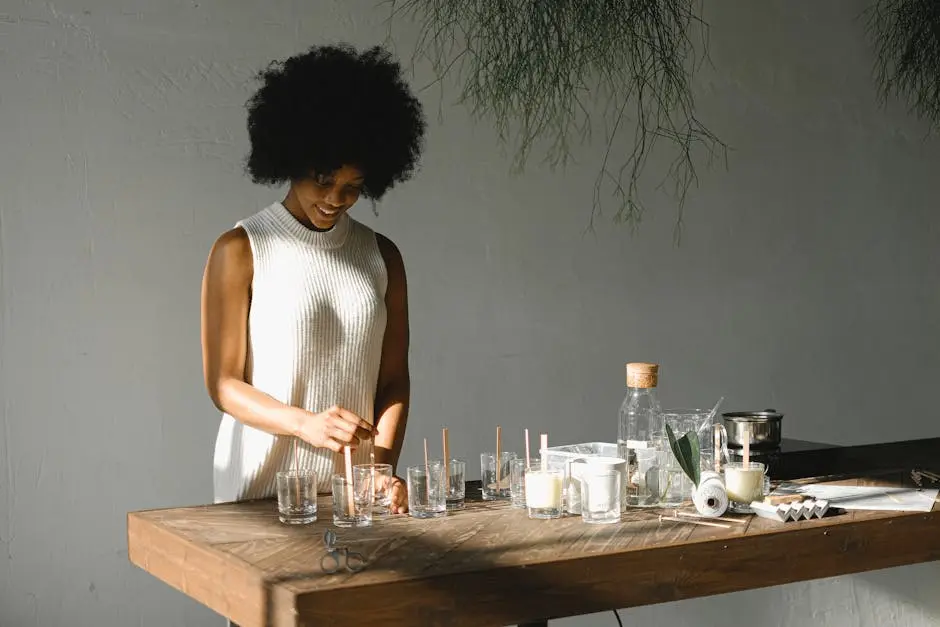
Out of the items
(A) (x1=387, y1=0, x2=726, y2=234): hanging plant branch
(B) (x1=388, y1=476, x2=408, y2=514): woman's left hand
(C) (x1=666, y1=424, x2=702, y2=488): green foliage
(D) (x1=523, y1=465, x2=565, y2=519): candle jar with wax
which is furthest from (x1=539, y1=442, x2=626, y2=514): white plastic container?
(A) (x1=387, y1=0, x2=726, y2=234): hanging plant branch

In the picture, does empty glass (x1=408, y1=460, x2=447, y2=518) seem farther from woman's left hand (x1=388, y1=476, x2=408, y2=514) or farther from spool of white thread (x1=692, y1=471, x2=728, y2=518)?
spool of white thread (x1=692, y1=471, x2=728, y2=518)

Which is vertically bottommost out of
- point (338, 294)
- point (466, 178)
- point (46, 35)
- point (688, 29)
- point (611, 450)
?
point (611, 450)

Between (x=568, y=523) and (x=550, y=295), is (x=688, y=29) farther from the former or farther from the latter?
(x=568, y=523)

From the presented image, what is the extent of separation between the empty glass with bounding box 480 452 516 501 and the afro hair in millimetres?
661

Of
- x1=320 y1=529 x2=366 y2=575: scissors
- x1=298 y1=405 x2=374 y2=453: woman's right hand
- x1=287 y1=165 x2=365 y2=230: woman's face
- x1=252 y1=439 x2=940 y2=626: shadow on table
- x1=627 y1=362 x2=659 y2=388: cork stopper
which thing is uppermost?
x1=287 y1=165 x2=365 y2=230: woman's face

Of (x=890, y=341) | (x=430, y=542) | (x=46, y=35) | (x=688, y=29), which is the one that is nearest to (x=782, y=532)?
(x=430, y=542)

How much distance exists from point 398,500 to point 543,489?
0.27 m

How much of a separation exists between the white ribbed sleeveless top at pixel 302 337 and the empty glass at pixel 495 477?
309mm

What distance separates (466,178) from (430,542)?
2.45m

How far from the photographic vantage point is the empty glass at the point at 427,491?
6.72 feet

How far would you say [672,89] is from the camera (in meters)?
4.52

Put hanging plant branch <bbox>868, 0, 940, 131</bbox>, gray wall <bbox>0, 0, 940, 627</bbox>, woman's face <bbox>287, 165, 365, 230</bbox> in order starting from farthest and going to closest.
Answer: hanging plant branch <bbox>868, 0, 940, 131</bbox>, gray wall <bbox>0, 0, 940, 627</bbox>, woman's face <bbox>287, 165, 365, 230</bbox>

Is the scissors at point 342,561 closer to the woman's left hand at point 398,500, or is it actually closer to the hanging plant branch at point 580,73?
the woman's left hand at point 398,500

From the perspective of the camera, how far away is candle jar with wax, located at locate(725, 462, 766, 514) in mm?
2109
